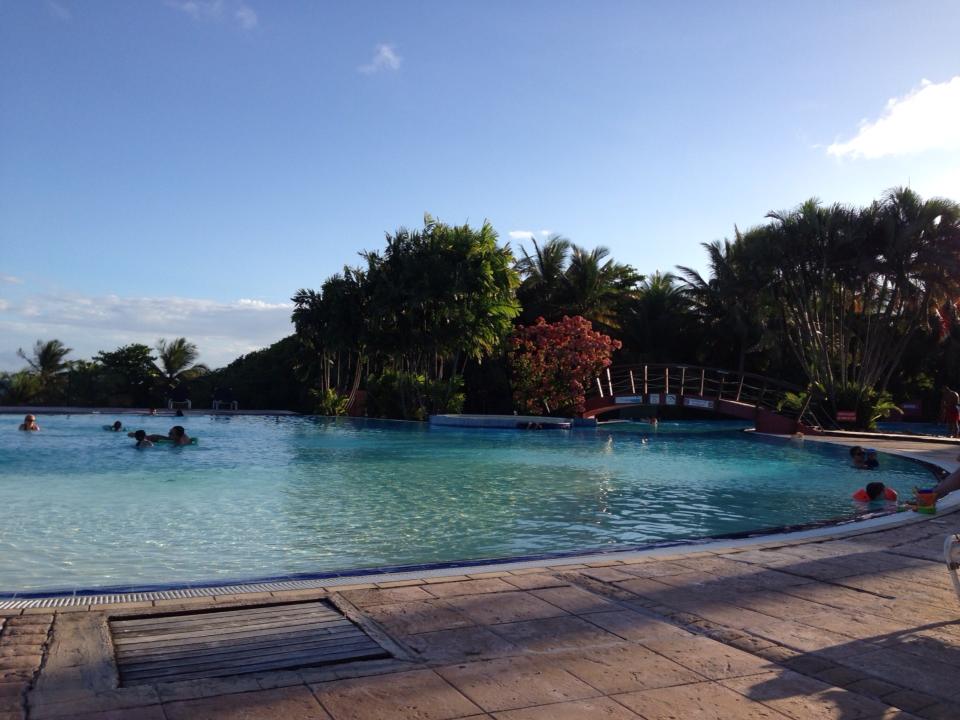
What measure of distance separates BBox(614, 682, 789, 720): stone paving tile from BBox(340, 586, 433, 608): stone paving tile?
1.76 m

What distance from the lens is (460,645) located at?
3.84 metres

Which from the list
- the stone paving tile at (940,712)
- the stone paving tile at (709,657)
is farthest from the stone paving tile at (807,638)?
the stone paving tile at (940,712)

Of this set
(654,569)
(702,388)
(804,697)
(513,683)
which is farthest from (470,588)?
(702,388)

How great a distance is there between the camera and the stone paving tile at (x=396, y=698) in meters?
3.01

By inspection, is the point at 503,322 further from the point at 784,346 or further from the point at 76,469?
the point at 76,469

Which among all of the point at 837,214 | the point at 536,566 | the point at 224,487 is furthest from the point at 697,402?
the point at 536,566

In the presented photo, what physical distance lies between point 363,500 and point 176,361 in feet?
110

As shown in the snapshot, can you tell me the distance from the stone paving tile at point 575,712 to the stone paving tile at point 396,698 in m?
0.16

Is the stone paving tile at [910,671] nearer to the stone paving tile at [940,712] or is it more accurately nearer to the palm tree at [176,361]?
the stone paving tile at [940,712]

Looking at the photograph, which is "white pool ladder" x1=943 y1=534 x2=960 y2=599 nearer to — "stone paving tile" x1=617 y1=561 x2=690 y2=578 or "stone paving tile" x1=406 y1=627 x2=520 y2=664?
"stone paving tile" x1=617 y1=561 x2=690 y2=578

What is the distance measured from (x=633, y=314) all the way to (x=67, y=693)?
123 ft

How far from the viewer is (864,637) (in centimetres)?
412

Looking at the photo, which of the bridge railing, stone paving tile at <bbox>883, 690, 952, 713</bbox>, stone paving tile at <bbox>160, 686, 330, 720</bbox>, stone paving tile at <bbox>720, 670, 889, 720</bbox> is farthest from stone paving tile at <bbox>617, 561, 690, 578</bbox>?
the bridge railing

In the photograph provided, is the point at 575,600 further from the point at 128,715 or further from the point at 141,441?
the point at 141,441
